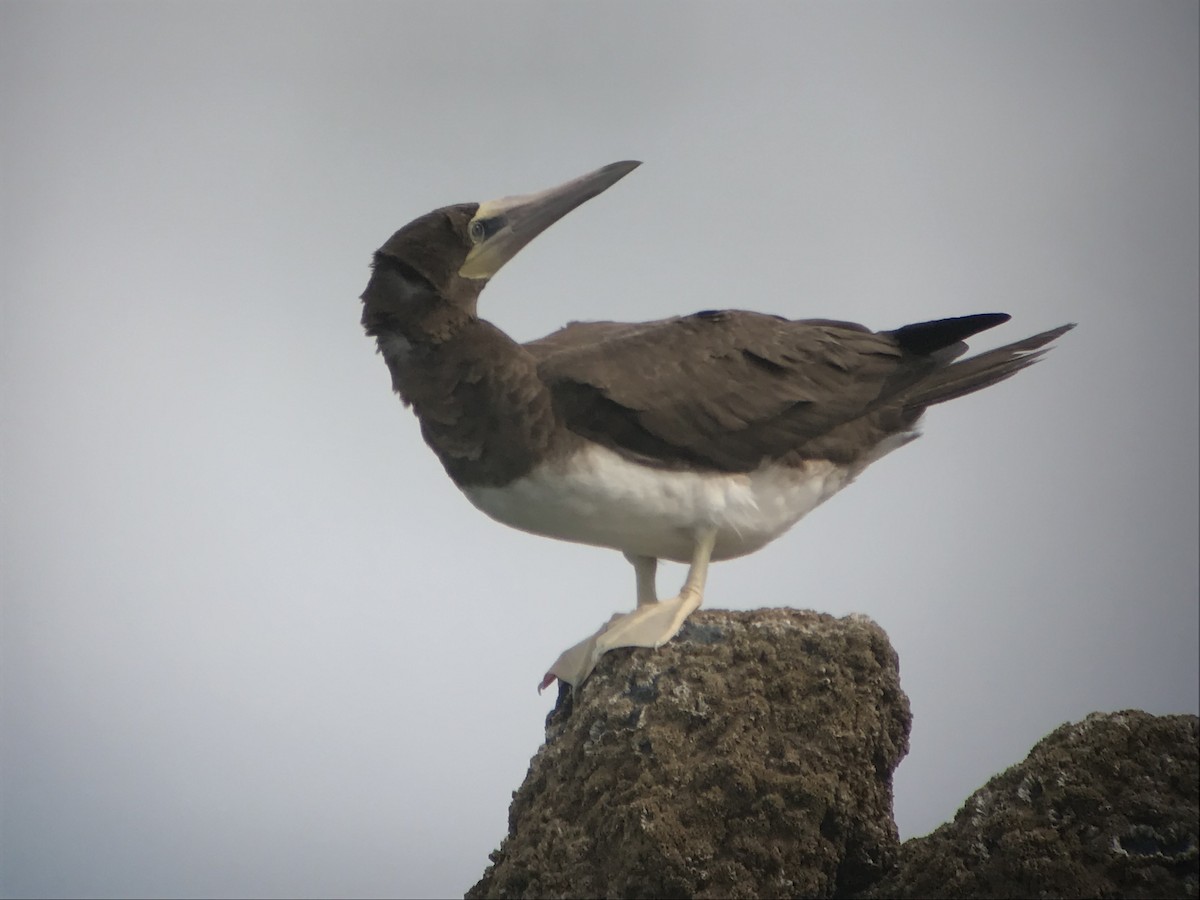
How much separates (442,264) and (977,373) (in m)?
2.43

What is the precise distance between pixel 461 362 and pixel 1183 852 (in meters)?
3.09

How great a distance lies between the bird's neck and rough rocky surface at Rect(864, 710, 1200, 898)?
81.8 inches

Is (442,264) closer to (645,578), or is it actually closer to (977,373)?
(645,578)

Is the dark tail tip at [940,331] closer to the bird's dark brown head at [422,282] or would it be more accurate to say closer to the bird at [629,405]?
the bird at [629,405]

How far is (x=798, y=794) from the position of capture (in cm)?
488

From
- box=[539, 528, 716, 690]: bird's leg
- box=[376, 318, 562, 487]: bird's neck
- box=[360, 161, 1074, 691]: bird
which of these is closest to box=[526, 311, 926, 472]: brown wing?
box=[360, 161, 1074, 691]: bird

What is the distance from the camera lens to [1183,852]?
4.33 m

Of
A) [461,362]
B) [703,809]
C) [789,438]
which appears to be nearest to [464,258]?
[461,362]

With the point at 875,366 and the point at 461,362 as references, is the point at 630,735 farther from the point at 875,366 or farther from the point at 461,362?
the point at 875,366

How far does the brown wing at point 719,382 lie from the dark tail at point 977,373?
73 mm

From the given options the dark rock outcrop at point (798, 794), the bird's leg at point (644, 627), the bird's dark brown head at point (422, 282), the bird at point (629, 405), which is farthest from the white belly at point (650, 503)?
the bird's dark brown head at point (422, 282)

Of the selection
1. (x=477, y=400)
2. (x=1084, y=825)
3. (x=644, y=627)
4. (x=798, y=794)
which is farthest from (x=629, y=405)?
(x=1084, y=825)

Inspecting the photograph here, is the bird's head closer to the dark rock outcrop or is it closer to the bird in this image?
the bird

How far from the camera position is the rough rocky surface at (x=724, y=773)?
15.8 feet
